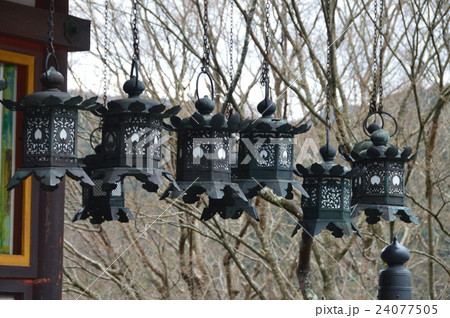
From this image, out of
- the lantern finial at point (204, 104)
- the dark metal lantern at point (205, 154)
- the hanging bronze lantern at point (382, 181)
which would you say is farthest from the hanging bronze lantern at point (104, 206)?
the hanging bronze lantern at point (382, 181)

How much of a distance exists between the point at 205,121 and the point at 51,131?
737 millimetres

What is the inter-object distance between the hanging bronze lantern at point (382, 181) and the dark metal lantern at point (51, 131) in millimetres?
1682

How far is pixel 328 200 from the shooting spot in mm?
4820

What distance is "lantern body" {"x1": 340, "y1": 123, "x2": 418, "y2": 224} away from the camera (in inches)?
195

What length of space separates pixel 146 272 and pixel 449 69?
4.62 m

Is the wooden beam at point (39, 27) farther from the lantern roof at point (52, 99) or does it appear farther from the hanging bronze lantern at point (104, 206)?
the lantern roof at point (52, 99)

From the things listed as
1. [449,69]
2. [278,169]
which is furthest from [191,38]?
[278,169]

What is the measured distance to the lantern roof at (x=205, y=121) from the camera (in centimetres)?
429

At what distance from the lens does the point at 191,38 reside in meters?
10.5

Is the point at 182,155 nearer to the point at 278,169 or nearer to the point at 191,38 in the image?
the point at 278,169

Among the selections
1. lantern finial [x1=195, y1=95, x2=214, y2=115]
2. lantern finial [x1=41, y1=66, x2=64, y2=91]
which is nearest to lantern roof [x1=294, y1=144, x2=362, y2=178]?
lantern finial [x1=195, y1=95, x2=214, y2=115]

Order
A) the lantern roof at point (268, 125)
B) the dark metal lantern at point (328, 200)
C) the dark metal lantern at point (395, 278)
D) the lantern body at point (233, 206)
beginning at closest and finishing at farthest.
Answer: the dark metal lantern at point (395, 278), the lantern roof at point (268, 125), the lantern body at point (233, 206), the dark metal lantern at point (328, 200)

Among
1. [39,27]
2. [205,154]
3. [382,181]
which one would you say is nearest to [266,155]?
[205,154]

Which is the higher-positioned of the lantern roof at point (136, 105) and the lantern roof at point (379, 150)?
the lantern roof at point (136, 105)
